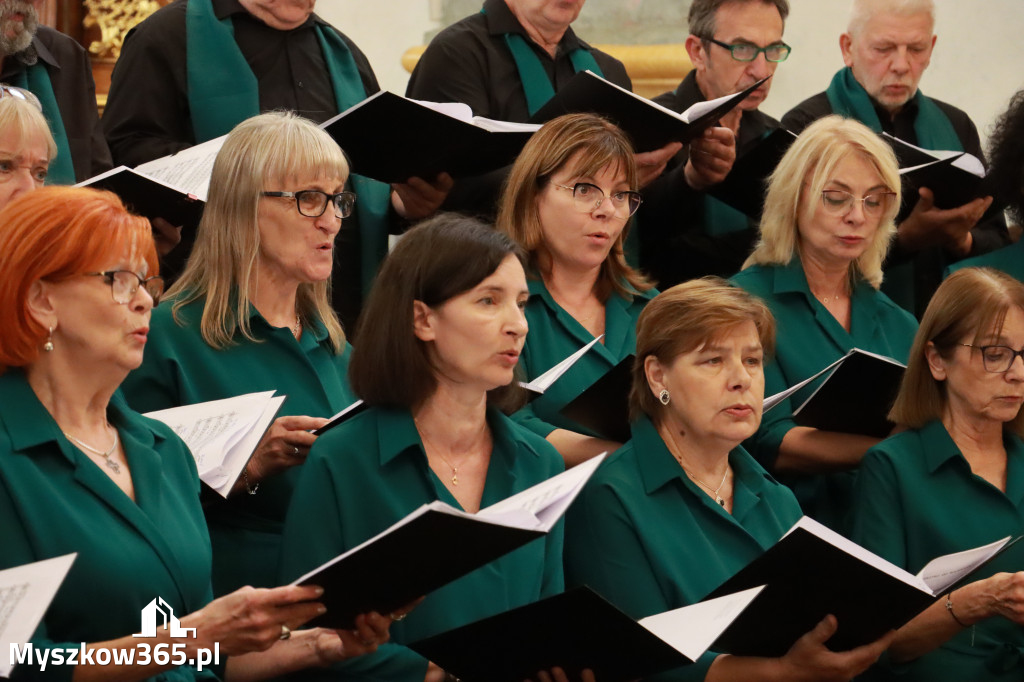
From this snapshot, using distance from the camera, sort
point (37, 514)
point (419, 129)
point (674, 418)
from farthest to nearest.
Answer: point (419, 129) → point (674, 418) → point (37, 514)

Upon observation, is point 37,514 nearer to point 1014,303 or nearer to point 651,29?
point 1014,303

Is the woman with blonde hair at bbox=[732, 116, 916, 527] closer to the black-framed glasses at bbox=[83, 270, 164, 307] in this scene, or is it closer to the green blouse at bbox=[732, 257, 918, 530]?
the green blouse at bbox=[732, 257, 918, 530]

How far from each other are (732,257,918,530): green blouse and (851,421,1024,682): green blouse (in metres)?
0.30

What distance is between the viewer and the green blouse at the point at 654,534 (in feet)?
10.0

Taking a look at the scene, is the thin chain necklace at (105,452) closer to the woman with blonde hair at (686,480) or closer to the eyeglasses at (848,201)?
the woman with blonde hair at (686,480)

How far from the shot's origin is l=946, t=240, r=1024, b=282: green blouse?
4.55m

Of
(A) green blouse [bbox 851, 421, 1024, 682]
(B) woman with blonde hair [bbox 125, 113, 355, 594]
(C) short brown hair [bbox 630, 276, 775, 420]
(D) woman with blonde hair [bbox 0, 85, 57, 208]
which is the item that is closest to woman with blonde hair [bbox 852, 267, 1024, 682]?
(A) green blouse [bbox 851, 421, 1024, 682]

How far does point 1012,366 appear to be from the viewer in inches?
141

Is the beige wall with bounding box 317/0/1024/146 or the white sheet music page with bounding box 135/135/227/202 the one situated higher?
the beige wall with bounding box 317/0/1024/146

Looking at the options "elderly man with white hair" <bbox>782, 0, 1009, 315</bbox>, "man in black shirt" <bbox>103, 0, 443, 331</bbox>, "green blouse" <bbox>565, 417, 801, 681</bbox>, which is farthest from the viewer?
"elderly man with white hair" <bbox>782, 0, 1009, 315</bbox>

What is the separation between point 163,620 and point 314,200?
1216 mm

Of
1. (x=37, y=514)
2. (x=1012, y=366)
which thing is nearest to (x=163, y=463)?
(x=37, y=514)

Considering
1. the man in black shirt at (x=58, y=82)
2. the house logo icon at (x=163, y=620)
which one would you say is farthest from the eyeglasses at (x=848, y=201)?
the house logo icon at (x=163, y=620)

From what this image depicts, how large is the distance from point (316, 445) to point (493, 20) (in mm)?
2034
